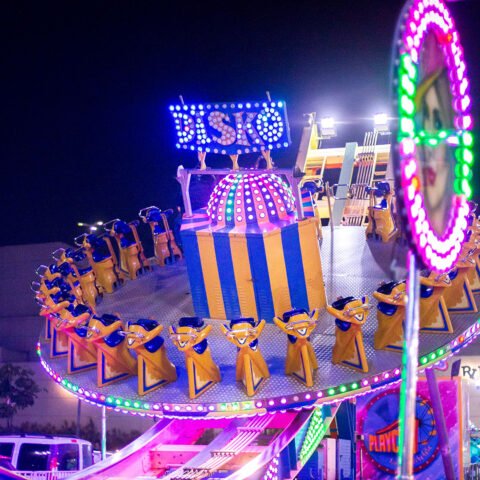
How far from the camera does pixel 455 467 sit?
30.2 ft

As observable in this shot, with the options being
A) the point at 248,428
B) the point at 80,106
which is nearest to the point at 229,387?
the point at 248,428

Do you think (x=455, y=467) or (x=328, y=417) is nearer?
(x=328, y=417)

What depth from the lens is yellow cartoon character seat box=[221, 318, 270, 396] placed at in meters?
7.62

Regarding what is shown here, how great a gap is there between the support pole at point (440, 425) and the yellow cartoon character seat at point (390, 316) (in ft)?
1.68

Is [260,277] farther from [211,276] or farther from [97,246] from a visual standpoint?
[97,246]

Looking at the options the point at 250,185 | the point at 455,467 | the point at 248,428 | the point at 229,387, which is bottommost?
the point at 455,467

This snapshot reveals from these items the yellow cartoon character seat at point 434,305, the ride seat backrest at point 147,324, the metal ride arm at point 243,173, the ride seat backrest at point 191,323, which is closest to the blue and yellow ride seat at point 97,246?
the metal ride arm at point 243,173

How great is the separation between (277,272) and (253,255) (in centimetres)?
30

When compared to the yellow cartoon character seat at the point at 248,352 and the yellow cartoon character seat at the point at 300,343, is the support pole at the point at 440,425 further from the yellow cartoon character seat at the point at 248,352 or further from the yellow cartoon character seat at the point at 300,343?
the yellow cartoon character seat at the point at 248,352

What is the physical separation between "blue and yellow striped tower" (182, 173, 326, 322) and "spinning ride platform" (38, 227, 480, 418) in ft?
0.91

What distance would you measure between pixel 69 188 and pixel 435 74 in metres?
12.9

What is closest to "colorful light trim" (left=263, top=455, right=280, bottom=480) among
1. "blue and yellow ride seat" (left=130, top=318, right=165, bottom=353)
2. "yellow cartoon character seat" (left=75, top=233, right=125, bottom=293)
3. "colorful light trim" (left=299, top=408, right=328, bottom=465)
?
"colorful light trim" (left=299, top=408, right=328, bottom=465)

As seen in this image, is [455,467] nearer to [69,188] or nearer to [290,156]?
[290,156]

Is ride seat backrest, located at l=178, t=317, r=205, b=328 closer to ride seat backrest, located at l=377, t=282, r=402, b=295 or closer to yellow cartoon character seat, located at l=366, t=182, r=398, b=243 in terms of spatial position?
ride seat backrest, located at l=377, t=282, r=402, b=295
